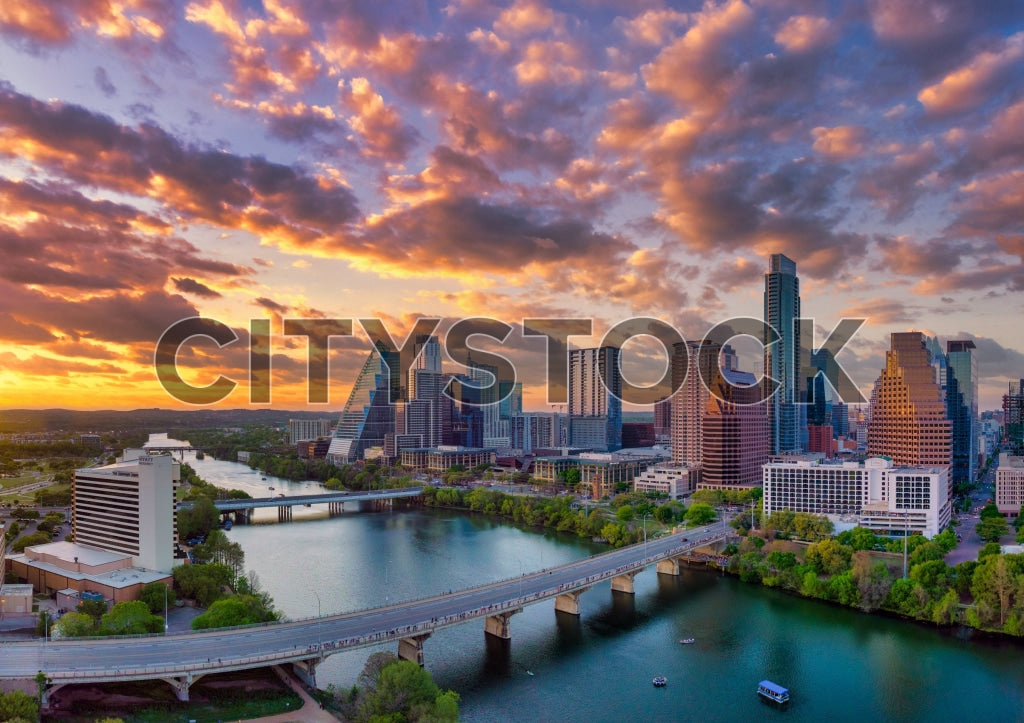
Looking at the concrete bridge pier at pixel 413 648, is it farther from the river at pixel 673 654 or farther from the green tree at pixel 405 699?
the green tree at pixel 405 699

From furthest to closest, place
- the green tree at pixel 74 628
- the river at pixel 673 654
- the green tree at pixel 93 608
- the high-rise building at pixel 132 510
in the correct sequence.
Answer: the high-rise building at pixel 132 510
the green tree at pixel 93 608
the river at pixel 673 654
the green tree at pixel 74 628

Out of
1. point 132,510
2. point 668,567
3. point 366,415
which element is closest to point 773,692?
point 668,567

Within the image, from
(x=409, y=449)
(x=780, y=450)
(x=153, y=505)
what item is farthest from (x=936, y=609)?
(x=409, y=449)

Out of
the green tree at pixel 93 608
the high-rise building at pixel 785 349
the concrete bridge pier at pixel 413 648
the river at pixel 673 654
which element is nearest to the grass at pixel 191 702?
the river at pixel 673 654

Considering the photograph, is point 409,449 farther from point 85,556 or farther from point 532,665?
point 532,665

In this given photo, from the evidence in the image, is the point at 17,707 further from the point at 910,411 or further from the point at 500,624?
the point at 910,411

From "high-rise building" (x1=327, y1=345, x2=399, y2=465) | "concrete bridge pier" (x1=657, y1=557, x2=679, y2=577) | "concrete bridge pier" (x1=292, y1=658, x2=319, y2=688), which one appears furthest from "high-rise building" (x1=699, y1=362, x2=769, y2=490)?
"high-rise building" (x1=327, y1=345, x2=399, y2=465)
